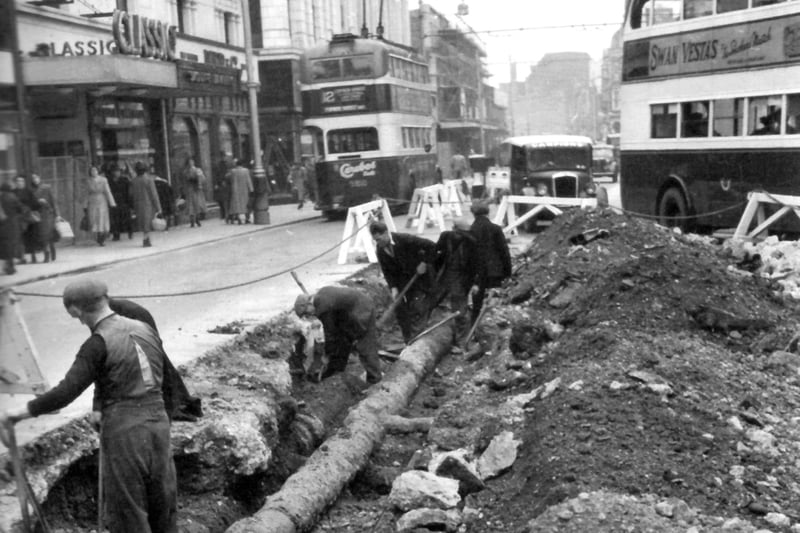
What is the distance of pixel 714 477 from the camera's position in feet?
20.0

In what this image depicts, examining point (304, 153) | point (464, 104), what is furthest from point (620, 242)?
point (464, 104)

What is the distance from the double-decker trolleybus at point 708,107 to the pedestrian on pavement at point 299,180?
16.3m

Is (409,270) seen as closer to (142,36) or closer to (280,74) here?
(142,36)

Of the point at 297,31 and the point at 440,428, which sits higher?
the point at 297,31

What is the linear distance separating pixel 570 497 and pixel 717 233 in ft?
40.0

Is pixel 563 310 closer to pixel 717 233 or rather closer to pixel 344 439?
pixel 344 439

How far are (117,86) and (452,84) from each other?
50610 millimetres

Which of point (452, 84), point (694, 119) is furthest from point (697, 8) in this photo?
point (452, 84)

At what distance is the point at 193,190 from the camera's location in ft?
88.6

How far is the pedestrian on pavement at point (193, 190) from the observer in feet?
87.9

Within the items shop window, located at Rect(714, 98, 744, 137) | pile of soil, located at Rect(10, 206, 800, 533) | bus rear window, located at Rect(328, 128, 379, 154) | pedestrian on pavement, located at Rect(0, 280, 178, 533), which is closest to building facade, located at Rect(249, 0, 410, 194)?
bus rear window, located at Rect(328, 128, 379, 154)

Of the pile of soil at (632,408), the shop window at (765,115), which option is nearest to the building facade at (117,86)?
the pile of soil at (632,408)

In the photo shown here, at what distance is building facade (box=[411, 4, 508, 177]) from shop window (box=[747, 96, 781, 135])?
45977mm

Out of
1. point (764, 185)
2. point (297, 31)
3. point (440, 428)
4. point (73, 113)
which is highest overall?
point (297, 31)
